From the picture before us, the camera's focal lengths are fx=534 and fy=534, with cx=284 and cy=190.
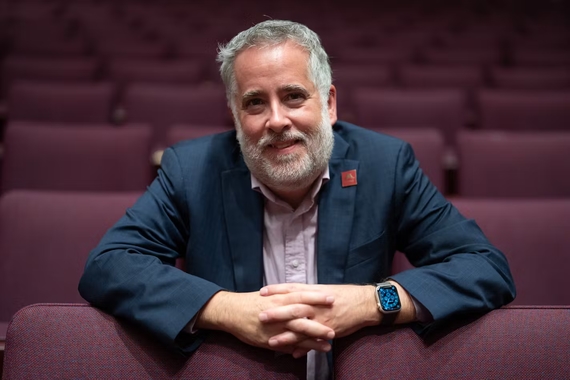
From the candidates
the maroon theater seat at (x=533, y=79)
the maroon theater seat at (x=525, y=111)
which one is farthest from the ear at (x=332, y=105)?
the maroon theater seat at (x=533, y=79)

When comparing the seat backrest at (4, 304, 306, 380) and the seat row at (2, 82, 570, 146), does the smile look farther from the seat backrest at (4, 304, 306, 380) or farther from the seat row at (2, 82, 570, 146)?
the seat row at (2, 82, 570, 146)

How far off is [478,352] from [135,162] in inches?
17.3

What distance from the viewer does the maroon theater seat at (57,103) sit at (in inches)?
31.1

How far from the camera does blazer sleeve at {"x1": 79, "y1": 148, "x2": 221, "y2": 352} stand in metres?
0.29

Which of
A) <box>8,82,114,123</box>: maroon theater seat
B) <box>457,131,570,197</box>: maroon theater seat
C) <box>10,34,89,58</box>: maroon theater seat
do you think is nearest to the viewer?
<box>457,131,570,197</box>: maroon theater seat

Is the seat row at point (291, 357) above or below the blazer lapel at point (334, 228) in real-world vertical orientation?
below

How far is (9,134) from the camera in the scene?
0.60 metres

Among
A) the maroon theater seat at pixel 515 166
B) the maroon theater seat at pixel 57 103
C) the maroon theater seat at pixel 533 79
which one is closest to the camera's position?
the maroon theater seat at pixel 515 166

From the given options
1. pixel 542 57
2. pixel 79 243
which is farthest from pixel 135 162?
pixel 542 57

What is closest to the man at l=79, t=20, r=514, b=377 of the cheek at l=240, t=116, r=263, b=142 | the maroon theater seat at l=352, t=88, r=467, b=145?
the cheek at l=240, t=116, r=263, b=142

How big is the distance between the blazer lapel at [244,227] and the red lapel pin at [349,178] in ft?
0.21

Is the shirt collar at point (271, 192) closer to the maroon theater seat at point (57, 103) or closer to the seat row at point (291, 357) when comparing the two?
the seat row at point (291, 357)

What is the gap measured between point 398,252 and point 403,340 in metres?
0.18

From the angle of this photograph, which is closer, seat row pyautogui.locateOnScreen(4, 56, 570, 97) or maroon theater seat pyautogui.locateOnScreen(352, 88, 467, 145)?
maroon theater seat pyautogui.locateOnScreen(352, 88, 467, 145)
